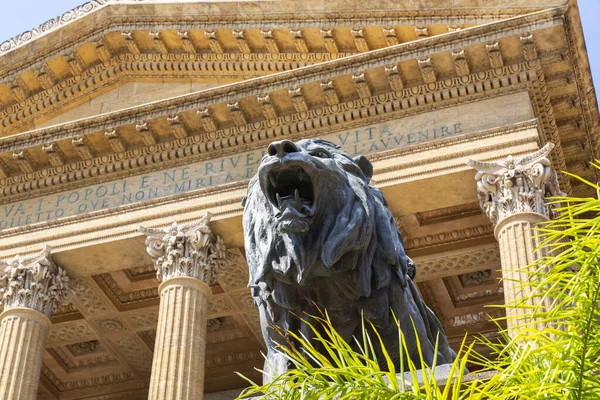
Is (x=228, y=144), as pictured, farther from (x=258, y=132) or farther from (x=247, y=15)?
(x=247, y=15)

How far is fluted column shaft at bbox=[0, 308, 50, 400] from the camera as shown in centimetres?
1853

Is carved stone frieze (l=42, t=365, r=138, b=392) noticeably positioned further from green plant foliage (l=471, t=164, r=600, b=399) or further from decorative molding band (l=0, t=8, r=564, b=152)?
green plant foliage (l=471, t=164, r=600, b=399)

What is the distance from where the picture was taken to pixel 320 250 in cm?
484

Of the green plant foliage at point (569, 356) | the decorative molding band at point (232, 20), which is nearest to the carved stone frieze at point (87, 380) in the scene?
the decorative molding band at point (232, 20)

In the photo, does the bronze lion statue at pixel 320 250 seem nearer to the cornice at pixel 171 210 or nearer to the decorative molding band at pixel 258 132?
the cornice at pixel 171 210

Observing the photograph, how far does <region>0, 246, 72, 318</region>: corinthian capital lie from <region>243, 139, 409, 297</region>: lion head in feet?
49.4

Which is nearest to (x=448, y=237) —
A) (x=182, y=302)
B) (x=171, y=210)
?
(x=171, y=210)

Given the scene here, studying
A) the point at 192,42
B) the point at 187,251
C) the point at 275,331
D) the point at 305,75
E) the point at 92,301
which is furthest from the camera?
the point at 192,42

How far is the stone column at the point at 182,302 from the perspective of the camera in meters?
17.2

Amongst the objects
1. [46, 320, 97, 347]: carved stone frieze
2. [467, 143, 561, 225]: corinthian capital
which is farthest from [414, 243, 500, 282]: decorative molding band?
[46, 320, 97, 347]: carved stone frieze

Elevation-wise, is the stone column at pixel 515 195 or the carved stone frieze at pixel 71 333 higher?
the carved stone frieze at pixel 71 333

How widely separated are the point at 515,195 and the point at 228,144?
5.53 metres

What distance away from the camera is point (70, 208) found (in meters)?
20.6

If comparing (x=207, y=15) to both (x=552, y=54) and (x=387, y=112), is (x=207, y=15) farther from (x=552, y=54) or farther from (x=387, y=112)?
(x=552, y=54)
